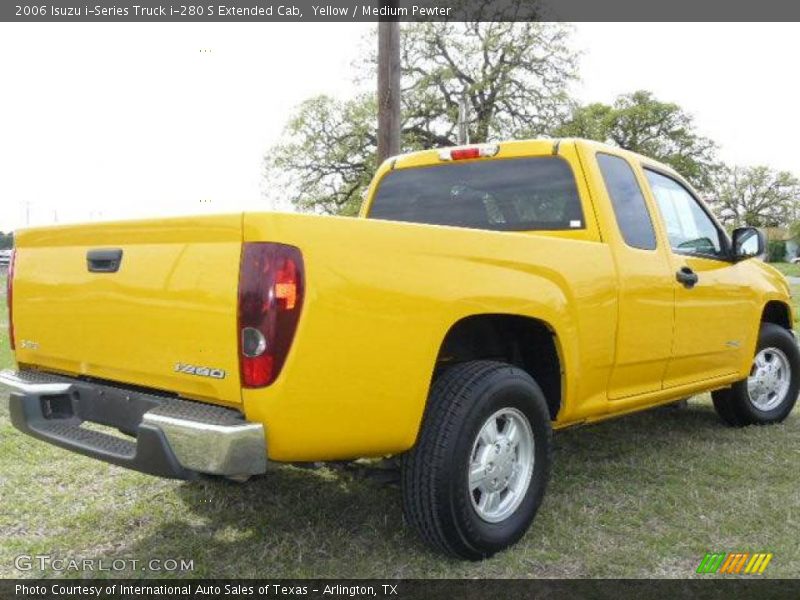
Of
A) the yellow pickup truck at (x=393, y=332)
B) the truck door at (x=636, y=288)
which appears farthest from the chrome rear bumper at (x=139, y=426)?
the truck door at (x=636, y=288)

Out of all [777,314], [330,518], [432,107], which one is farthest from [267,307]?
[432,107]

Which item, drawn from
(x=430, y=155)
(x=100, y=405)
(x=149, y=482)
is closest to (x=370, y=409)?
(x=100, y=405)

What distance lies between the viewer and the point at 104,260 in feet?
9.66

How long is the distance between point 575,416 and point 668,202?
1744mm

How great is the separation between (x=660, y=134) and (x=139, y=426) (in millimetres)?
51744

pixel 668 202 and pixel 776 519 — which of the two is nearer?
pixel 776 519

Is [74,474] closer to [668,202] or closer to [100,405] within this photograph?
[100,405]

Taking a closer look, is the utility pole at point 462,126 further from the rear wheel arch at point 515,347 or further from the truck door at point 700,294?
the rear wheel arch at point 515,347

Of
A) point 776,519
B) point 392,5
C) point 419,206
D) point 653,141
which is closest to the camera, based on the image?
point 776,519

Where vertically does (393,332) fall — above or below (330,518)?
above

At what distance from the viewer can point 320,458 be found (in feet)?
8.89

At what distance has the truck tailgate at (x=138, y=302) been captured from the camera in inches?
101

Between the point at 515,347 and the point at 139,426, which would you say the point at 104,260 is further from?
the point at 515,347

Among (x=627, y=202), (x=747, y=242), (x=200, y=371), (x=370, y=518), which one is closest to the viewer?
(x=200, y=371)
